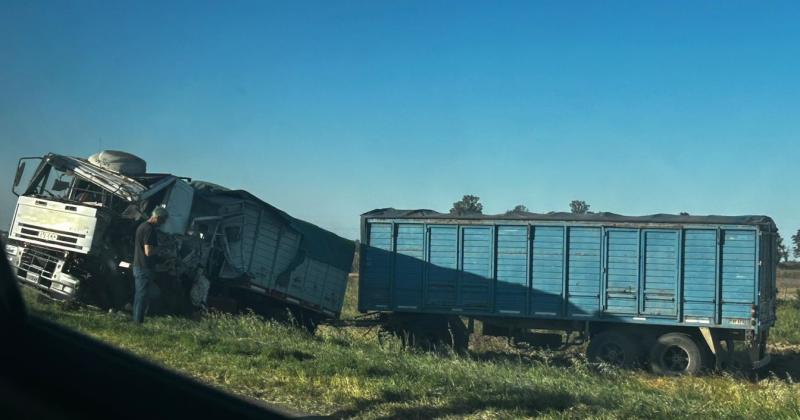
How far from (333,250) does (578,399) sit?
10140 millimetres

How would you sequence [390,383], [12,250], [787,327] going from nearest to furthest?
[390,383]
[12,250]
[787,327]

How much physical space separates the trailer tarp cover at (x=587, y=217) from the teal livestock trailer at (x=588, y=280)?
0.02m

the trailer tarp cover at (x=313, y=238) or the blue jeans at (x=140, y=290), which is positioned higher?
the trailer tarp cover at (x=313, y=238)

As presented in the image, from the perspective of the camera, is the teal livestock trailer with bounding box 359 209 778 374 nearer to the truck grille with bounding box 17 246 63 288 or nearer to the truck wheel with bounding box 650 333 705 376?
the truck wheel with bounding box 650 333 705 376

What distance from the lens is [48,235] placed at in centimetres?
1399

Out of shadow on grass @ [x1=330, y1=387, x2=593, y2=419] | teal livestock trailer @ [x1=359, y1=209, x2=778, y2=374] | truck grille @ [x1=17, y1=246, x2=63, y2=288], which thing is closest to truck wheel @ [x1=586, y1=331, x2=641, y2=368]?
teal livestock trailer @ [x1=359, y1=209, x2=778, y2=374]

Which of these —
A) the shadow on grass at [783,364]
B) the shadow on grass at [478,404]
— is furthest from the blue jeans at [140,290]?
the shadow on grass at [783,364]

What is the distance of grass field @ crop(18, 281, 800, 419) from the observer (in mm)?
7277

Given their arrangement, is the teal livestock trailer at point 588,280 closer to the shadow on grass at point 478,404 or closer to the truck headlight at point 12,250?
the truck headlight at point 12,250

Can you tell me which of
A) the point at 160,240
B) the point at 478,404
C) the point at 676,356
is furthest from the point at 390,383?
the point at 676,356

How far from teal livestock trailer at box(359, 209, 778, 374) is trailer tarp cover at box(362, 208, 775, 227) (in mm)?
21

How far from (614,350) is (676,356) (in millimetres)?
1081

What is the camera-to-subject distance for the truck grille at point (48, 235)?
13.7 meters

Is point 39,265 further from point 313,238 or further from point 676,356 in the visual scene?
point 676,356
